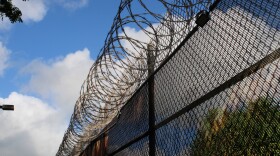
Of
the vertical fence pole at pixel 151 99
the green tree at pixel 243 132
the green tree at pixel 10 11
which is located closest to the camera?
the green tree at pixel 243 132

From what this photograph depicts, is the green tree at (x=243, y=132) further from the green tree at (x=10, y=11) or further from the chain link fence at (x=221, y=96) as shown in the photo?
the green tree at (x=10, y=11)

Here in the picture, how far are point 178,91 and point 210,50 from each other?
0.68 meters

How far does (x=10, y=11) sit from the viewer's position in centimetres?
797

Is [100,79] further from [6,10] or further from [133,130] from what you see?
[6,10]

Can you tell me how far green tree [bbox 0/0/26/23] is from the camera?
7.95 m

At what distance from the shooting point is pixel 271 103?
5.95 ft

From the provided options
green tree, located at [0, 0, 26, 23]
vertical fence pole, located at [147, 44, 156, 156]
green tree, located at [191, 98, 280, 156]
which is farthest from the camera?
green tree, located at [0, 0, 26, 23]

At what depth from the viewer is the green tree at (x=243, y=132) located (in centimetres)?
188

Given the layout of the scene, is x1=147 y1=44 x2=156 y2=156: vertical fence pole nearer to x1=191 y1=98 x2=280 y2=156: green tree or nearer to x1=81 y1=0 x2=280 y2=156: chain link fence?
x1=81 y1=0 x2=280 y2=156: chain link fence

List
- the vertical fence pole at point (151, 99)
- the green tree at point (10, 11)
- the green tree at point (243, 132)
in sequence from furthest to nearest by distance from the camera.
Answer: the green tree at point (10, 11)
the vertical fence pole at point (151, 99)
the green tree at point (243, 132)

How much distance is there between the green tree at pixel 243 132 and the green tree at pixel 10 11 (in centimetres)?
628

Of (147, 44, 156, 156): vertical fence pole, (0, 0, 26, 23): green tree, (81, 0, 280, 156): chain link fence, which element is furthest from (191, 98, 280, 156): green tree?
(0, 0, 26, 23): green tree

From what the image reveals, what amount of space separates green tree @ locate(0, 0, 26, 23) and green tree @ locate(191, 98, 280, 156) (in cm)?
628

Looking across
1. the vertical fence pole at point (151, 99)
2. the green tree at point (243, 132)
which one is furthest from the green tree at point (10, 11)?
the green tree at point (243, 132)
